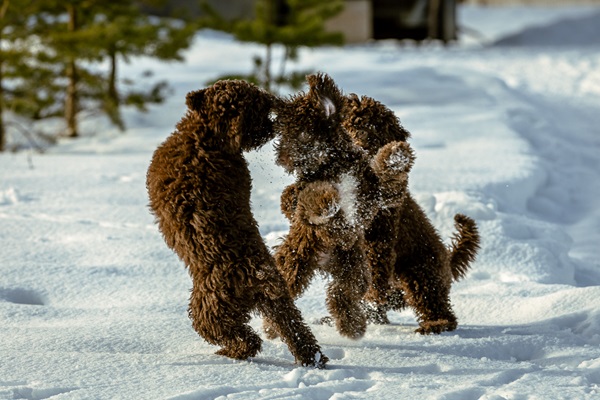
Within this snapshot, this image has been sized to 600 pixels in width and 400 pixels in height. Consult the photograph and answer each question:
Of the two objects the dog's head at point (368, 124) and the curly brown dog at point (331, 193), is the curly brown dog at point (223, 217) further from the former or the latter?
the dog's head at point (368, 124)

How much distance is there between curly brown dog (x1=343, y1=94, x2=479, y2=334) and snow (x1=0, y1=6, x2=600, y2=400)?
0.12 metres

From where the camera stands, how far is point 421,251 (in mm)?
3828

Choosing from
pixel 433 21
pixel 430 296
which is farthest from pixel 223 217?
pixel 433 21

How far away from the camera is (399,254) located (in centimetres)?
381

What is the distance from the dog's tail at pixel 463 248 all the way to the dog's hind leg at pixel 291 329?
1.07m

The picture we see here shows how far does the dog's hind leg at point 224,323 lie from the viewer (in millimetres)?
3230

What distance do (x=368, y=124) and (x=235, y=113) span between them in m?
0.75

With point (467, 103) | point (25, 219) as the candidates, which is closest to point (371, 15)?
point (467, 103)

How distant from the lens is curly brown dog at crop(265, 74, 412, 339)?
10.8 ft

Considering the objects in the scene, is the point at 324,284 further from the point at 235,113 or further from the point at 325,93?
the point at 235,113

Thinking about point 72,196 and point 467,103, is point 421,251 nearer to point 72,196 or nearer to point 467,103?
point 72,196

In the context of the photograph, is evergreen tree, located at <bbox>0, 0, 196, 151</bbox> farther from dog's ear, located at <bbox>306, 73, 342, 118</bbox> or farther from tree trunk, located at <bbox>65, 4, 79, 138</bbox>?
dog's ear, located at <bbox>306, 73, 342, 118</bbox>

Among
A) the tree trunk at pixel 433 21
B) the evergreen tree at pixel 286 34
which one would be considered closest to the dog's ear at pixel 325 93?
the evergreen tree at pixel 286 34

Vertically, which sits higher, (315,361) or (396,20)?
(396,20)
